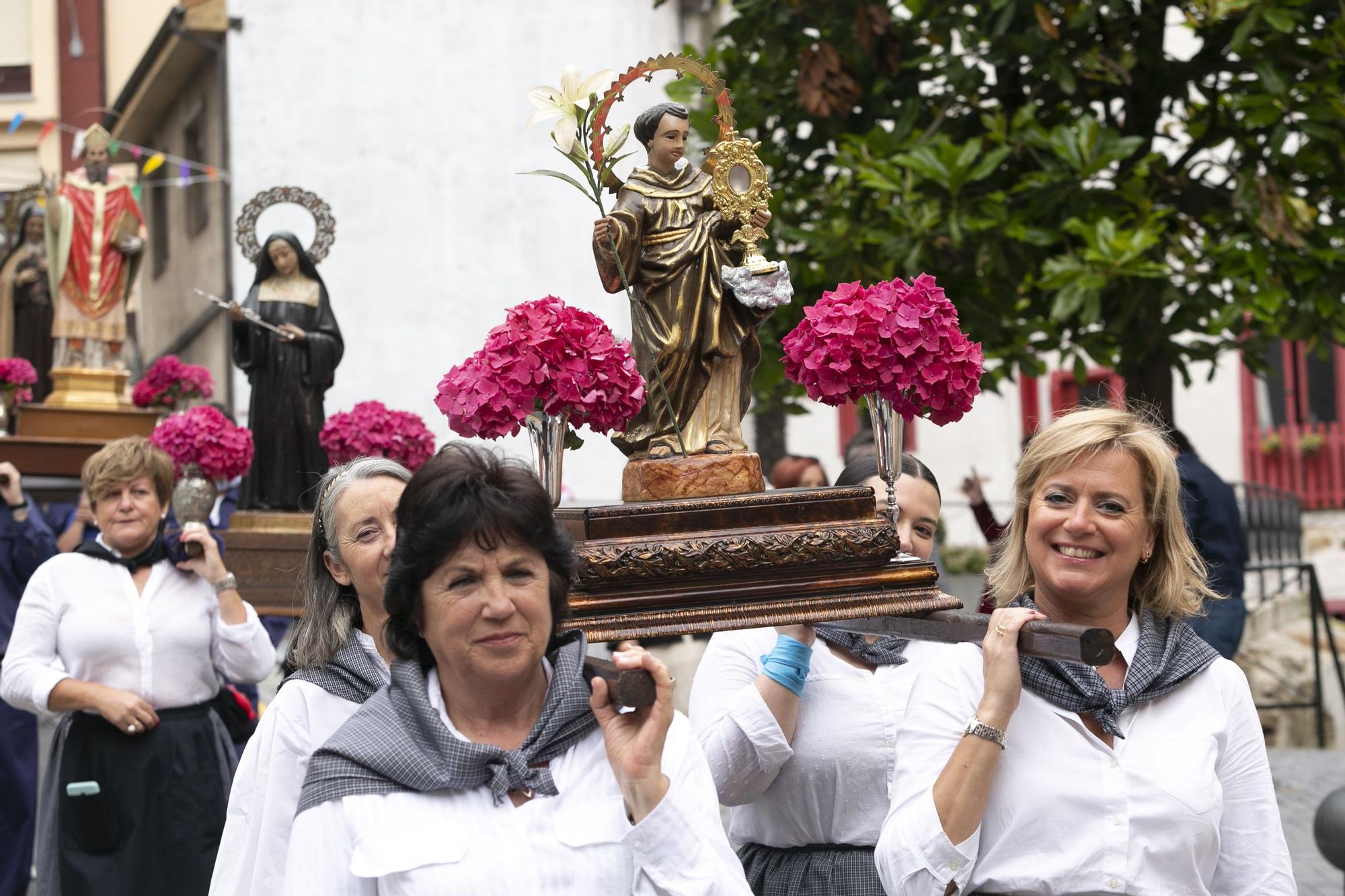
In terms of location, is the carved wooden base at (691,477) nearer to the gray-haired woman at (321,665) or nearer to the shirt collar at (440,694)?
the gray-haired woman at (321,665)

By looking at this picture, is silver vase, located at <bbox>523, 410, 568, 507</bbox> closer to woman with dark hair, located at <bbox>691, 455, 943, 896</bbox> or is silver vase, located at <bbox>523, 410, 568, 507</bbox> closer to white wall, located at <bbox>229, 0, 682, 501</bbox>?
woman with dark hair, located at <bbox>691, 455, 943, 896</bbox>

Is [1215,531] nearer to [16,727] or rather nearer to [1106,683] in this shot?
[1106,683]

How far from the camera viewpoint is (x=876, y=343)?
3438 millimetres

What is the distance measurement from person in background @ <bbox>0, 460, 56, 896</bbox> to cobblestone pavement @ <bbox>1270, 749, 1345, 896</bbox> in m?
5.19

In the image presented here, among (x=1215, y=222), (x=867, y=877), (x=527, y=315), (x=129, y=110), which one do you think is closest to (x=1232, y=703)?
(x=867, y=877)

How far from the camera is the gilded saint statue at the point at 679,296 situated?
3656 mm

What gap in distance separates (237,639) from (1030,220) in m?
4.05

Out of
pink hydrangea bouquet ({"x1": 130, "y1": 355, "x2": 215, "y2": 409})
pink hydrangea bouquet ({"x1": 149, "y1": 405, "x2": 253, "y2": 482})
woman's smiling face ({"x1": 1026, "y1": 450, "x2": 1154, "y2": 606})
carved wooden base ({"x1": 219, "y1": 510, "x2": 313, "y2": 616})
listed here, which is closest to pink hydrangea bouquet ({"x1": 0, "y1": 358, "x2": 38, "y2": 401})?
pink hydrangea bouquet ({"x1": 130, "y1": 355, "x2": 215, "y2": 409})

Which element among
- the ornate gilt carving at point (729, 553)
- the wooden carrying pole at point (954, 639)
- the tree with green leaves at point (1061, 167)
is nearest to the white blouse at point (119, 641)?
the ornate gilt carving at point (729, 553)

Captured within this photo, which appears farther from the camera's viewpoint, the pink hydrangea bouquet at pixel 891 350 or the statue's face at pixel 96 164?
the statue's face at pixel 96 164

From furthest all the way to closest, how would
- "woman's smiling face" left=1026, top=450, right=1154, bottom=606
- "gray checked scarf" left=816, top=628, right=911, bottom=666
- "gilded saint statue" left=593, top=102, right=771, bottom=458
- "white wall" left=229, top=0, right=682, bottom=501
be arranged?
"white wall" left=229, top=0, right=682, bottom=501
"gray checked scarf" left=816, top=628, right=911, bottom=666
"gilded saint statue" left=593, top=102, right=771, bottom=458
"woman's smiling face" left=1026, top=450, right=1154, bottom=606

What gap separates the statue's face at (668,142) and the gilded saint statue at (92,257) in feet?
25.5

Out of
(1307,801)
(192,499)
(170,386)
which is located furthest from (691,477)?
(170,386)

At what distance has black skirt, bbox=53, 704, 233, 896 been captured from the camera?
525 centimetres
